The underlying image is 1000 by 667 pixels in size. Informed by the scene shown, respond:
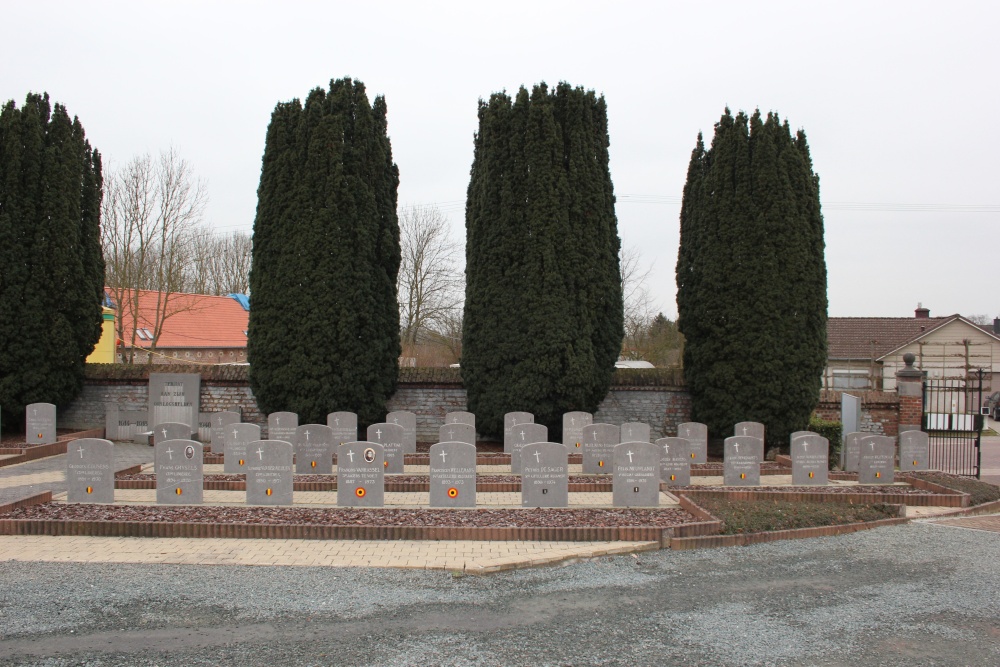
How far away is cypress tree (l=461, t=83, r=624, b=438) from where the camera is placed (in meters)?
17.2

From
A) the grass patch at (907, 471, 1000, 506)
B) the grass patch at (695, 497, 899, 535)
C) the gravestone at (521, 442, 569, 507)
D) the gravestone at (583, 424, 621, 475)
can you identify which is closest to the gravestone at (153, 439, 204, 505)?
the gravestone at (521, 442, 569, 507)

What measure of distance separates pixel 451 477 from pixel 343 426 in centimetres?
500

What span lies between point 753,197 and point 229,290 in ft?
121

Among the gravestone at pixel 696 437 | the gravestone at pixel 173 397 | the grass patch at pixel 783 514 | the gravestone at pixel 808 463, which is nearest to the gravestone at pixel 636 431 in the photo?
the gravestone at pixel 696 437

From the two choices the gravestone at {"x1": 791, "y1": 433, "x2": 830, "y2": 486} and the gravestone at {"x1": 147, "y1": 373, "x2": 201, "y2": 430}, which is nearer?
the gravestone at {"x1": 791, "y1": 433, "x2": 830, "y2": 486}

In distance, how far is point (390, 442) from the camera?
12602mm

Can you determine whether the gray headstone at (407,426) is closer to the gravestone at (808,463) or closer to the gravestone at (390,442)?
the gravestone at (390,442)

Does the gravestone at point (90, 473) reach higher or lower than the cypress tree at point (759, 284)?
lower

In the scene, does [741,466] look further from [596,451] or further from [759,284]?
[759,284]

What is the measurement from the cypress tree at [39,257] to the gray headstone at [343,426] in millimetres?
7800

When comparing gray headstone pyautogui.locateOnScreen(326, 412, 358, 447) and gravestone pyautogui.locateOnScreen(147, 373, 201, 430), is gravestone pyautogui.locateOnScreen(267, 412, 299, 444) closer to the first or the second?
gray headstone pyautogui.locateOnScreen(326, 412, 358, 447)

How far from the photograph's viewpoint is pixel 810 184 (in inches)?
703

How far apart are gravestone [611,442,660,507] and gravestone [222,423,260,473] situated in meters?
5.64

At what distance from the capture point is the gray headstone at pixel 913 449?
13945 mm
